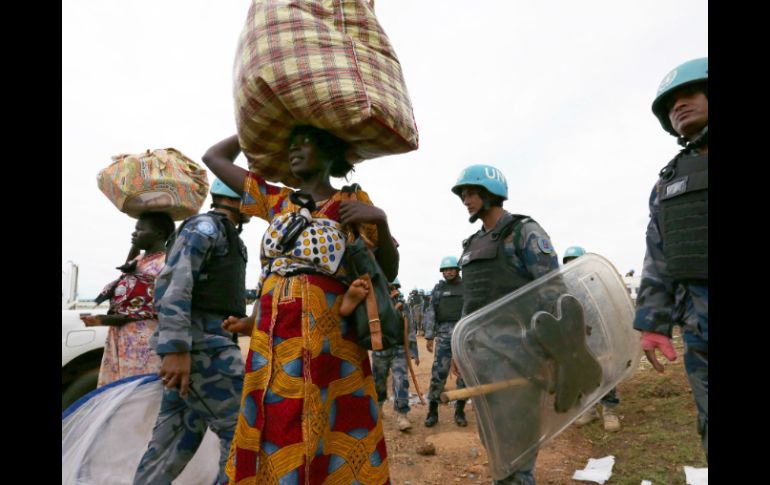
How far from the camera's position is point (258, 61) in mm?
1708

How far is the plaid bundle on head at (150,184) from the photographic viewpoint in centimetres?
340

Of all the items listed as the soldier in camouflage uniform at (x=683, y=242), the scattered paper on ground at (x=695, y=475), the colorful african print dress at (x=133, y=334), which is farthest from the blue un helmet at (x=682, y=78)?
the colorful african print dress at (x=133, y=334)

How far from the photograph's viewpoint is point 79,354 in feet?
14.3

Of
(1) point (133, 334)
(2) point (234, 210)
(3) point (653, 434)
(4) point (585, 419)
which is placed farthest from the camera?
(4) point (585, 419)

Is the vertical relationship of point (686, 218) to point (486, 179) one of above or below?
below

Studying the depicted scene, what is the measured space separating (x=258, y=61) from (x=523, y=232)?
229 cm

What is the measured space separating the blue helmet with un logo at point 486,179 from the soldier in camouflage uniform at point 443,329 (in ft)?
8.29

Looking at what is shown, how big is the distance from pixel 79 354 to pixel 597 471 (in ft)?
16.2

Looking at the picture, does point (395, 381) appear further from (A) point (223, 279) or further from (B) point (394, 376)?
(A) point (223, 279)

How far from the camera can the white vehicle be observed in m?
4.29

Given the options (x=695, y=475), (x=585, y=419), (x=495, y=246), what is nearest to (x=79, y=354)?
(x=495, y=246)

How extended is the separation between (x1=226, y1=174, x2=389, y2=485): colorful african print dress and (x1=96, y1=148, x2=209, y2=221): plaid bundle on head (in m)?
1.98
